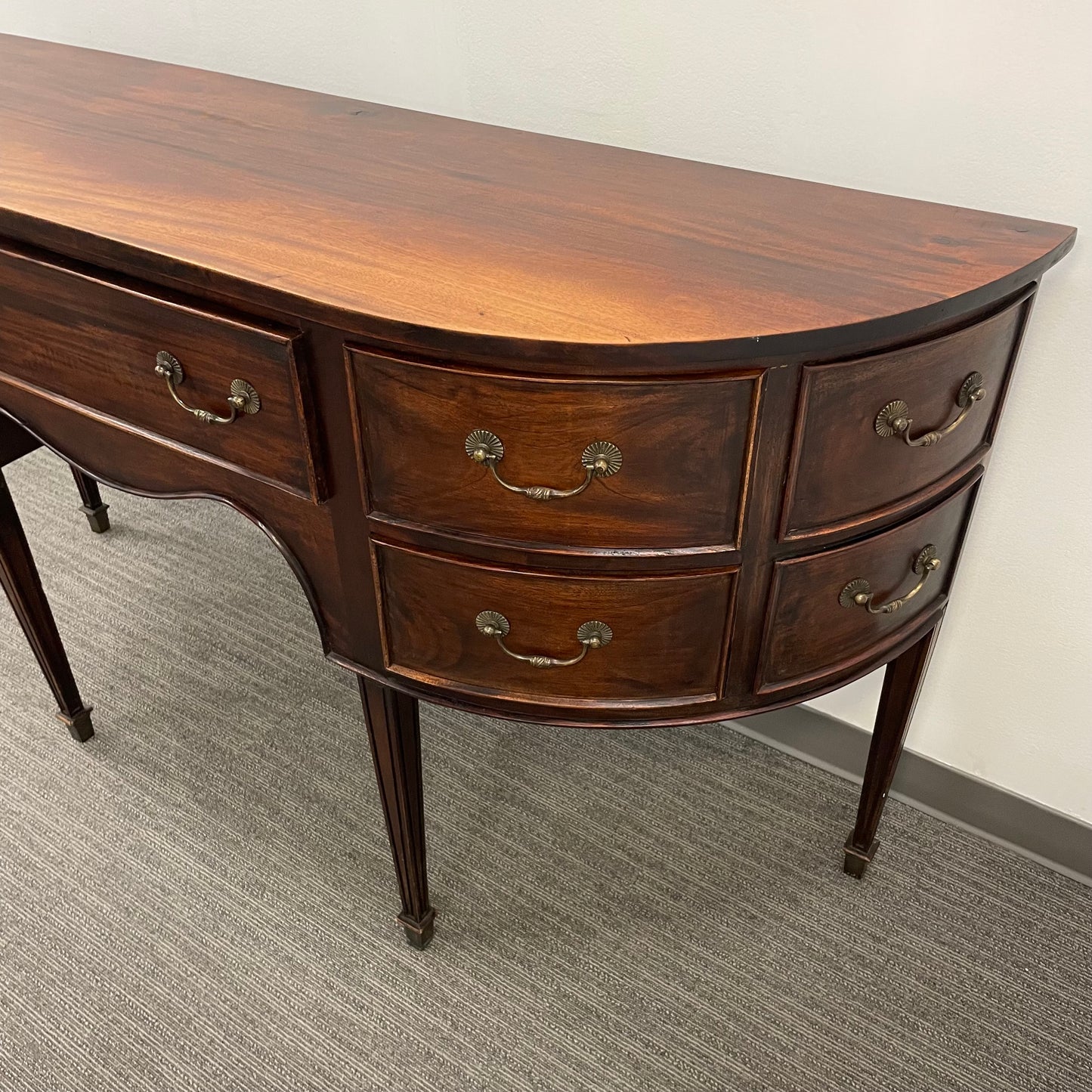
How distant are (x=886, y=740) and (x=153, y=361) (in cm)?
95

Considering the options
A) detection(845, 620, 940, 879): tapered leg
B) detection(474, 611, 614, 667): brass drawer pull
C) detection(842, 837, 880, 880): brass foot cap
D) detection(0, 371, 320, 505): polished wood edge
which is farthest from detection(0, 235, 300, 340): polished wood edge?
detection(842, 837, 880, 880): brass foot cap

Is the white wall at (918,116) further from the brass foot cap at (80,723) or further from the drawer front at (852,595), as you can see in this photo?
the brass foot cap at (80,723)

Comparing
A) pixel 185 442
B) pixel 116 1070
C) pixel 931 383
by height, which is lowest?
pixel 116 1070

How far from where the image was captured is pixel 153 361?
36.2 inches

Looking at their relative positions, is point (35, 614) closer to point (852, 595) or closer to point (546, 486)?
point (546, 486)

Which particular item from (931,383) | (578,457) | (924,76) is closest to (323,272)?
(578,457)

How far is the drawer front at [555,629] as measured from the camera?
85 centimetres

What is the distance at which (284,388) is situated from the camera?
83cm

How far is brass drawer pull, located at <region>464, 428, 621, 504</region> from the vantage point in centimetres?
76

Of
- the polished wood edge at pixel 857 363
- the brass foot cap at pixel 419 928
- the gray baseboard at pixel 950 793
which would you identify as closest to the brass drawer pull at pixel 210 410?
the polished wood edge at pixel 857 363

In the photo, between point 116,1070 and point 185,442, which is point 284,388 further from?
point 116,1070

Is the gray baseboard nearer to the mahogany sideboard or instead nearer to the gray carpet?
the gray carpet

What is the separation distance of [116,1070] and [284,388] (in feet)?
2.81

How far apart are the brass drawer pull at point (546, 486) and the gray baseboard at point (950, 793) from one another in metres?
0.68
